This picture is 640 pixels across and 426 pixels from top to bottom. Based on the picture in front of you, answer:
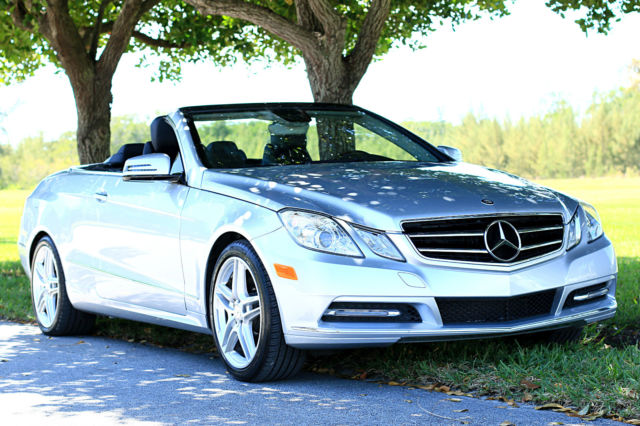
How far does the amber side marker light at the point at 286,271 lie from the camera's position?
507 centimetres

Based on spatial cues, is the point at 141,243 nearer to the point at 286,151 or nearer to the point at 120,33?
A: the point at 286,151

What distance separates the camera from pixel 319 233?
509 cm

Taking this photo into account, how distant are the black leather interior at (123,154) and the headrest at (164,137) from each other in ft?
3.56

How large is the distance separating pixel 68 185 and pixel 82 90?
7.19 meters

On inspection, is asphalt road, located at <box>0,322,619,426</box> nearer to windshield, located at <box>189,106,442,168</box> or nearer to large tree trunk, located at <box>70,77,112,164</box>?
windshield, located at <box>189,106,442,168</box>

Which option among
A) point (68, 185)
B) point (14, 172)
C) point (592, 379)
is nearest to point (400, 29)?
point (68, 185)

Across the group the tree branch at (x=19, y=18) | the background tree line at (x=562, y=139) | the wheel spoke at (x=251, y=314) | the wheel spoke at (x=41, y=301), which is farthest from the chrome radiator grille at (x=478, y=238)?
the background tree line at (x=562, y=139)

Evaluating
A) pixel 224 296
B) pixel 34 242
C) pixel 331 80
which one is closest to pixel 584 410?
pixel 224 296

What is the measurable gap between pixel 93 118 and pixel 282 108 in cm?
845

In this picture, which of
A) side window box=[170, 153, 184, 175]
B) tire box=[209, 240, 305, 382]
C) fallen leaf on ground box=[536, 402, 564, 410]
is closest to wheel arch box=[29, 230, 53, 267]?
side window box=[170, 153, 184, 175]

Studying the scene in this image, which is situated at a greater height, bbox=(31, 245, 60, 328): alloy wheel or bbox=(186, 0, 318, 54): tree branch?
bbox=(186, 0, 318, 54): tree branch

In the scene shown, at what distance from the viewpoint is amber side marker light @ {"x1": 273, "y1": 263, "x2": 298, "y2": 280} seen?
5.07 meters

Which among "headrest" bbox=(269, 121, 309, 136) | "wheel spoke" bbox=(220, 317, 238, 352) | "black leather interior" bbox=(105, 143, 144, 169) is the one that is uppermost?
"headrest" bbox=(269, 121, 309, 136)

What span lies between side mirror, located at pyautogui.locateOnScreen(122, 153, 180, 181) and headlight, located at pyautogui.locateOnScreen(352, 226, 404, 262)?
5.40 ft
